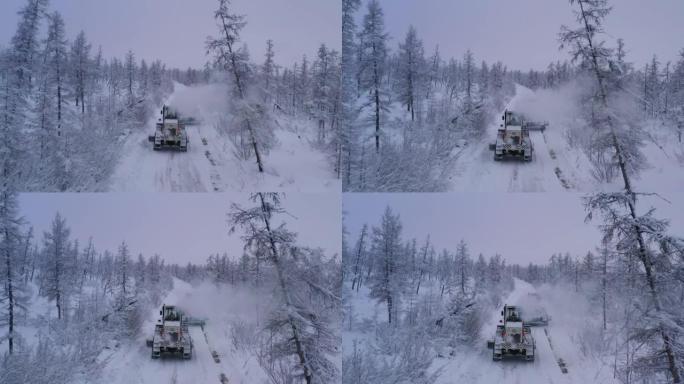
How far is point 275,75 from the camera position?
7000 mm

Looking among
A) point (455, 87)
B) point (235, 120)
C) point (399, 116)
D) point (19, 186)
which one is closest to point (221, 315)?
point (235, 120)

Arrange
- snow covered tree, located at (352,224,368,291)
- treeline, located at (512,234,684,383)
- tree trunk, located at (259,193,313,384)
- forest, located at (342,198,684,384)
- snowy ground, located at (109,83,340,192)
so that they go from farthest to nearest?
snow covered tree, located at (352,224,368,291) → snowy ground, located at (109,83,340,192) → forest, located at (342,198,684,384) → tree trunk, located at (259,193,313,384) → treeline, located at (512,234,684,383)

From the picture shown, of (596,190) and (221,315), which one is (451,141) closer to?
(596,190)

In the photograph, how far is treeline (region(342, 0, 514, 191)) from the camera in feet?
22.9

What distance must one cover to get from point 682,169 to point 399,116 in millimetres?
3386

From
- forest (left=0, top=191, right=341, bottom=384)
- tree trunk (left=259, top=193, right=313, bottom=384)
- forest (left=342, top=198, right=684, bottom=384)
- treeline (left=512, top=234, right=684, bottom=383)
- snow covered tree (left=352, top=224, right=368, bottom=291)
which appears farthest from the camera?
snow covered tree (left=352, top=224, right=368, bottom=291)

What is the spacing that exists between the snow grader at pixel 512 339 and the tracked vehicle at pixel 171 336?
3.65 metres

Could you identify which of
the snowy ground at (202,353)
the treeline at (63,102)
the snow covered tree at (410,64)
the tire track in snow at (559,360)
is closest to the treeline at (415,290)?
the tire track in snow at (559,360)

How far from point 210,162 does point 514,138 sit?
3.64 metres

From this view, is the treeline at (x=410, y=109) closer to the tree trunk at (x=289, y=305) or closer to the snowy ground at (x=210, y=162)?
the snowy ground at (x=210, y=162)

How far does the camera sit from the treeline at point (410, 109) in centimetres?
697

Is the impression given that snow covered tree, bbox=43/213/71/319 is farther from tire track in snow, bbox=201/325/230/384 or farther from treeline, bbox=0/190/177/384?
tire track in snow, bbox=201/325/230/384

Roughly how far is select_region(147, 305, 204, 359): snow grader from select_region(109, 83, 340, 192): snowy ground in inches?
59.9

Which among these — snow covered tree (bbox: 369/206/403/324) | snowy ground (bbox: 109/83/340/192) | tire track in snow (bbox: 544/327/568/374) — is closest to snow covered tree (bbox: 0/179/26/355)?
snowy ground (bbox: 109/83/340/192)
